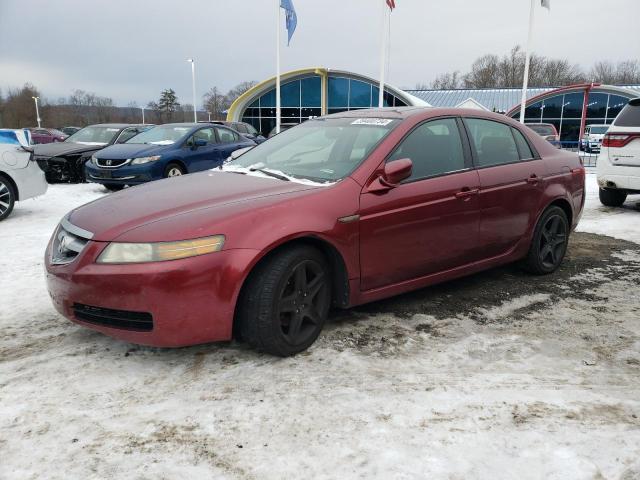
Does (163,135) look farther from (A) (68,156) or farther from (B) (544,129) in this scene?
(B) (544,129)

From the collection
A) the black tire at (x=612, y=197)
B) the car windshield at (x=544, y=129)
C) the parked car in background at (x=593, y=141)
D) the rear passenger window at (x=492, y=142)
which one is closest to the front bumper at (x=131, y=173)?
the rear passenger window at (x=492, y=142)

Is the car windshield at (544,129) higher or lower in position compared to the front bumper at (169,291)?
higher

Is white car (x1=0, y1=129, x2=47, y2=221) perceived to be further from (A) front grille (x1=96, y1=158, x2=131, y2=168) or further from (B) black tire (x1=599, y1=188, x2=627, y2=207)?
(B) black tire (x1=599, y1=188, x2=627, y2=207)

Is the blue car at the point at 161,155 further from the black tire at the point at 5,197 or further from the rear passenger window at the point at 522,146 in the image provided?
the rear passenger window at the point at 522,146

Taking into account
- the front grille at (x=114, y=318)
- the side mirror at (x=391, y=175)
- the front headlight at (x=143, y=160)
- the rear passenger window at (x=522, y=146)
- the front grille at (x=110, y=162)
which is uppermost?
the rear passenger window at (x=522, y=146)

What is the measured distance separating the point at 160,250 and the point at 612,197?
856 cm

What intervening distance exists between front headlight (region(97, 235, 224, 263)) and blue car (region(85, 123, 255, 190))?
755 centimetres

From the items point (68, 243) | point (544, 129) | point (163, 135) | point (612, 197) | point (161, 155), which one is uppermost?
point (544, 129)

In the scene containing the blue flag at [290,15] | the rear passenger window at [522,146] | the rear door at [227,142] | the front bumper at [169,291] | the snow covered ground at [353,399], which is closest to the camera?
the snow covered ground at [353,399]

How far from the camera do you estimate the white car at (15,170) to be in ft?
24.5

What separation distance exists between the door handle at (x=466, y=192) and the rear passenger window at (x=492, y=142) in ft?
0.93

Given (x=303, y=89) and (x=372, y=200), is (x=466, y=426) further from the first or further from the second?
(x=303, y=89)

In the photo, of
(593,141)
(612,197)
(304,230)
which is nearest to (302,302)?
(304,230)

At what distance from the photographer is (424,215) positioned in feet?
11.9
